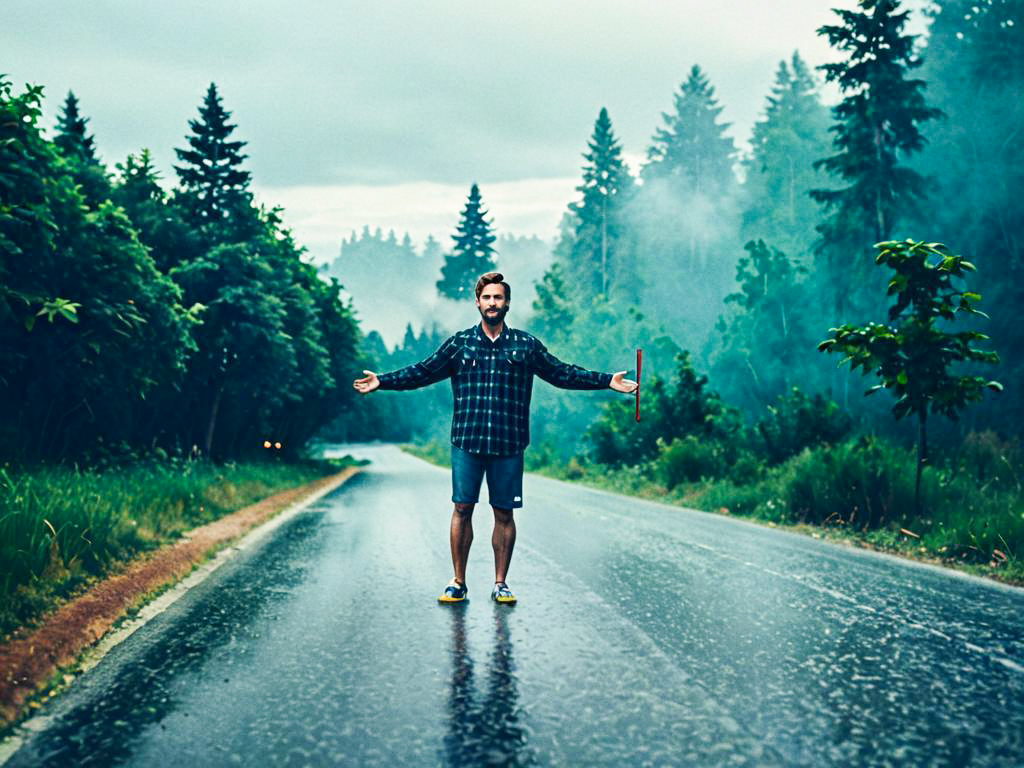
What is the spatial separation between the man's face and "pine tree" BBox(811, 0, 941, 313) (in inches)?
1244

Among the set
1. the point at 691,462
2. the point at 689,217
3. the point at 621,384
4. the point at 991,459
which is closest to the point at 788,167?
the point at 689,217

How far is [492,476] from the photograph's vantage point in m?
6.75

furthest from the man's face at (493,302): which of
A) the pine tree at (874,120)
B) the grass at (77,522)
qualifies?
the pine tree at (874,120)

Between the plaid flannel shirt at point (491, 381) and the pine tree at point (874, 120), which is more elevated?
the pine tree at point (874, 120)

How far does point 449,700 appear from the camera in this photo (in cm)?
459

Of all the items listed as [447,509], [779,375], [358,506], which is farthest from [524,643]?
[779,375]

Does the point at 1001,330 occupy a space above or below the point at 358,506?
above

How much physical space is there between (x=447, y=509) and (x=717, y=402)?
12.7 metres

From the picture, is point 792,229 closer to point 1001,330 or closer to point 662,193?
point 662,193

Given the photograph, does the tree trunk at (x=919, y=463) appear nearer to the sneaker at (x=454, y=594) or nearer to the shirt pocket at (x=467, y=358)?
the sneaker at (x=454, y=594)

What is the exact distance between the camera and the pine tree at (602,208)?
77.0m

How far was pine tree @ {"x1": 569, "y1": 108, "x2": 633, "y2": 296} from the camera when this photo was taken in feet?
253

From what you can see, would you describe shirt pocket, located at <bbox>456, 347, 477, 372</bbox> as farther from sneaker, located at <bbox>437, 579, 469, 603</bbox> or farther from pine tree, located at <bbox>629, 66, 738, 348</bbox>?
pine tree, located at <bbox>629, 66, 738, 348</bbox>

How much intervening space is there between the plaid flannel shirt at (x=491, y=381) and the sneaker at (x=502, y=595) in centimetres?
121
